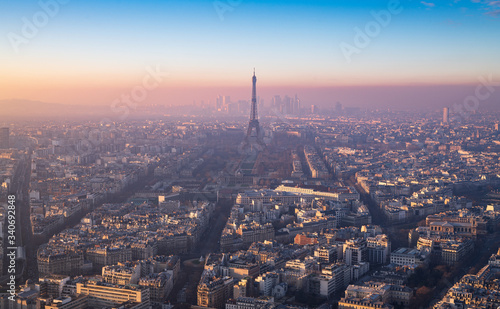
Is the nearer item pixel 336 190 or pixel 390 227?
pixel 390 227

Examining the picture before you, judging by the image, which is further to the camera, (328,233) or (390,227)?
(390,227)

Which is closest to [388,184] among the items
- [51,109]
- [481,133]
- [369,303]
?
[369,303]

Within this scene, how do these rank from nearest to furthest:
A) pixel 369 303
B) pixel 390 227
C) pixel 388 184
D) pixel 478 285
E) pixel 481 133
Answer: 1. pixel 369 303
2. pixel 478 285
3. pixel 390 227
4. pixel 388 184
5. pixel 481 133

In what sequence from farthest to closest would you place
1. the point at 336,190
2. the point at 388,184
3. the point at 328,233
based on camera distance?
the point at 388,184 < the point at 336,190 < the point at 328,233

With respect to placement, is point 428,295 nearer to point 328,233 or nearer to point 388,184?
point 328,233

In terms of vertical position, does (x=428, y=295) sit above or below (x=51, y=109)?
below

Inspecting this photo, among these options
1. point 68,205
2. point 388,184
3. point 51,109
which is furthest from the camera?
point 51,109

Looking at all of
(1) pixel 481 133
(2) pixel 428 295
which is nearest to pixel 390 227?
(2) pixel 428 295

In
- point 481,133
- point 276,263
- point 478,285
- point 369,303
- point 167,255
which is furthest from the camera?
point 481,133

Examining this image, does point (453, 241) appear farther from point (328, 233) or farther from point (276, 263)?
point (276, 263)
